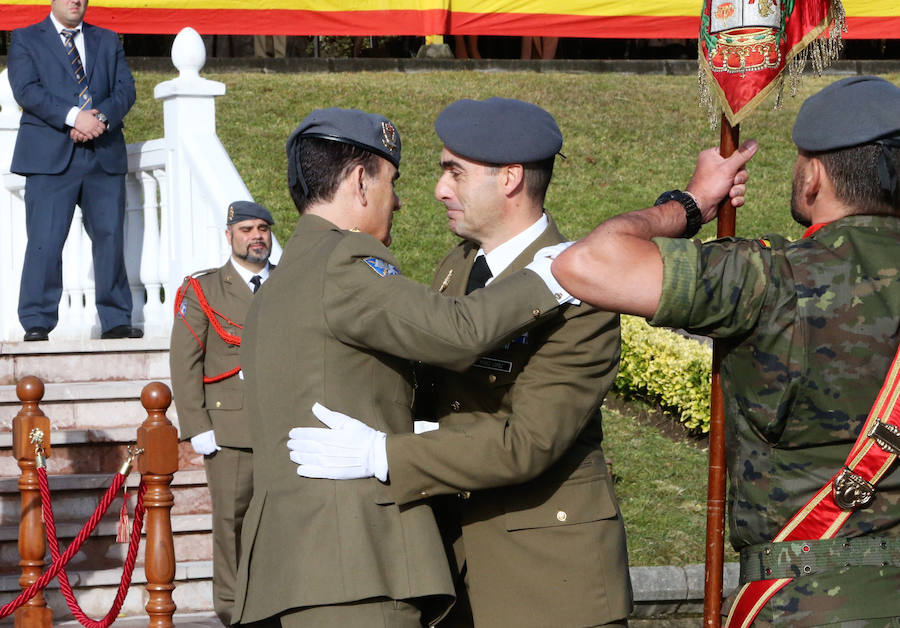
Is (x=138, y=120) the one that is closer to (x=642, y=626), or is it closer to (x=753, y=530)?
(x=642, y=626)

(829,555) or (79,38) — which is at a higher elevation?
(79,38)

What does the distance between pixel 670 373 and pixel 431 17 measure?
9.99 m

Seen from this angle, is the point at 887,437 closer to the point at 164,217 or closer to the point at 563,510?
the point at 563,510

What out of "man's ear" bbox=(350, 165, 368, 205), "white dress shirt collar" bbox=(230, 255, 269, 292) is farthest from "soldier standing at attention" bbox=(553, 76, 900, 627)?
"white dress shirt collar" bbox=(230, 255, 269, 292)

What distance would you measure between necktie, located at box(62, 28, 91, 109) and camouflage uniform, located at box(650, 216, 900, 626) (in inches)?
246

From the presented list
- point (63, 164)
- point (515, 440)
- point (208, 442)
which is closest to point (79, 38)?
point (63, 164)

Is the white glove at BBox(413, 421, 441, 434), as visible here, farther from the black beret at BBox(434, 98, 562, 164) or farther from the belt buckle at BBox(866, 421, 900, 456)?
the belt buckle at BBox(866, 421, 900, 456)

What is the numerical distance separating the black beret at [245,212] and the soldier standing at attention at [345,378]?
370 cm

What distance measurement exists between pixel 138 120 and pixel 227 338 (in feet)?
29.8

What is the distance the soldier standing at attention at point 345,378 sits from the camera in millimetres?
2955

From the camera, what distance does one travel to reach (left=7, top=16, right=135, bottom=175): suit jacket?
25.8 ft

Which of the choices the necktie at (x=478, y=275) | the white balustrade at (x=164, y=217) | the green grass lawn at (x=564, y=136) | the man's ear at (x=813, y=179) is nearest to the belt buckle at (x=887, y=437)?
the man's ear at (x=813, y=179)

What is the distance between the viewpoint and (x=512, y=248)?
3402 millimetres

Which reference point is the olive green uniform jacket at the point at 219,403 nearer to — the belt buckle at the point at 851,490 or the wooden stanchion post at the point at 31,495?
the wooden stanchion post at the point at 31,495
